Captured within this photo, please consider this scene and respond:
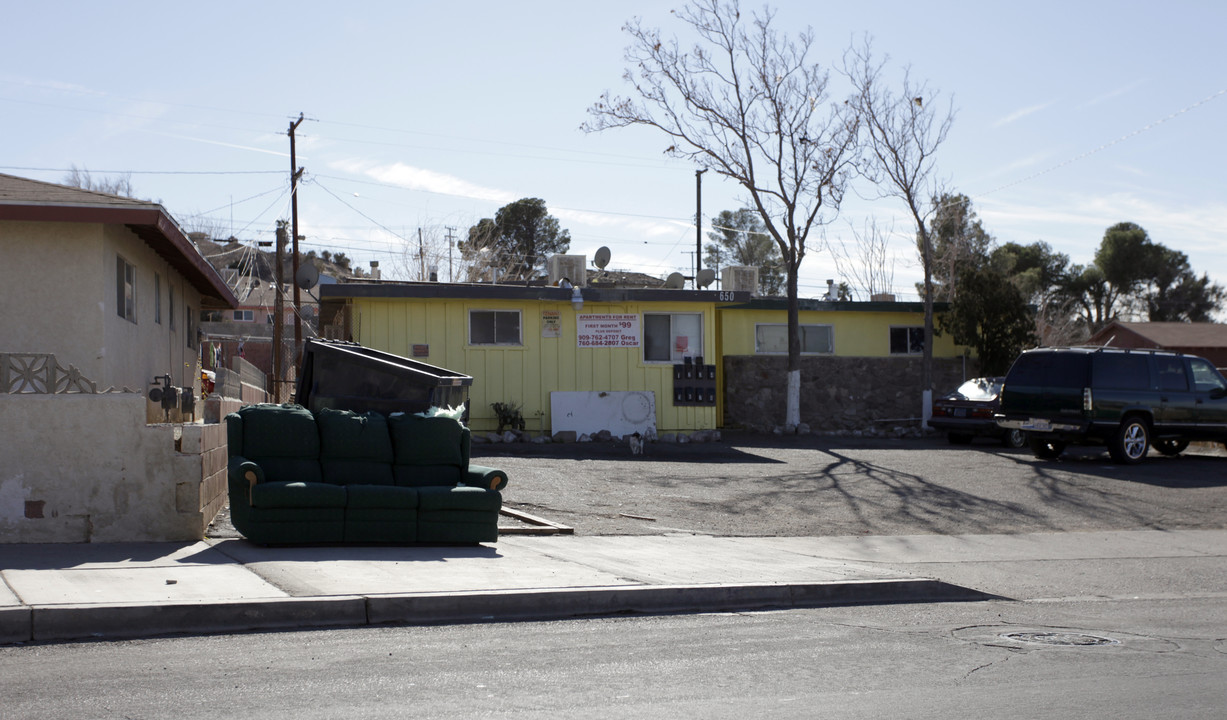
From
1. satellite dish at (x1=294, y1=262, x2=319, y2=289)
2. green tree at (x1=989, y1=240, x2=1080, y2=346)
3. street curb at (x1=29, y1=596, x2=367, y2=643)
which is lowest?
street curb at (x1=29, y1=596, x2=367, y2=643)

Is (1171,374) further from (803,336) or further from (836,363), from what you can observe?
(803,336)

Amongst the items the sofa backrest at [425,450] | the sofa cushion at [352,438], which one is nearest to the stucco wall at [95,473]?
the sofa cushion at [352,438]

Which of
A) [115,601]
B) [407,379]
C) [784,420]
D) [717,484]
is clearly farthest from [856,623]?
[784,420]

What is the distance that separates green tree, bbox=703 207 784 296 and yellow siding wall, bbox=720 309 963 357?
1417 inches

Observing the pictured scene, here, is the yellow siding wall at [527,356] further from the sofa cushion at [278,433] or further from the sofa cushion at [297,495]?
the sofa cushion at [297,495]

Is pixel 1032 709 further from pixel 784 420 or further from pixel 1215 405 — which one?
pixel 784 420

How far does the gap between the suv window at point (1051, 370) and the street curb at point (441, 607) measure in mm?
11052

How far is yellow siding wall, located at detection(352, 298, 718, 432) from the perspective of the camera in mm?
22203

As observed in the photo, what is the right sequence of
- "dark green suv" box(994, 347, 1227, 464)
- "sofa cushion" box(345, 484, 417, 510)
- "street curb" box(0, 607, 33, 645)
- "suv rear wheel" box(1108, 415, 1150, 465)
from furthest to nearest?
"suv rear wheel" box(1108, 415, 1150, 465), "dark green suv" box(994, 347, 1227, 464), "sofa cushion" box(345, 484, 417, 510), "street curb" box(0, 607, 33, 645)

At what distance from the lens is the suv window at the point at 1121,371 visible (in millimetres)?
18641

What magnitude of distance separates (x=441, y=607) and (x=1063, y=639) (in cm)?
419

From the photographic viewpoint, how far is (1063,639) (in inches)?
281

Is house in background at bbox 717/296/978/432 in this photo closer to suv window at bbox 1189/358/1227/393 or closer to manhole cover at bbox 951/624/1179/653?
suv window at bbox 1189/358/1227/393

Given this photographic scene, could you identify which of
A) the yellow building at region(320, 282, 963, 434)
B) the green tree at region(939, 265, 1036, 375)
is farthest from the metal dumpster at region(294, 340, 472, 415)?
the green tree at region(939, 265, 1036, 375)
